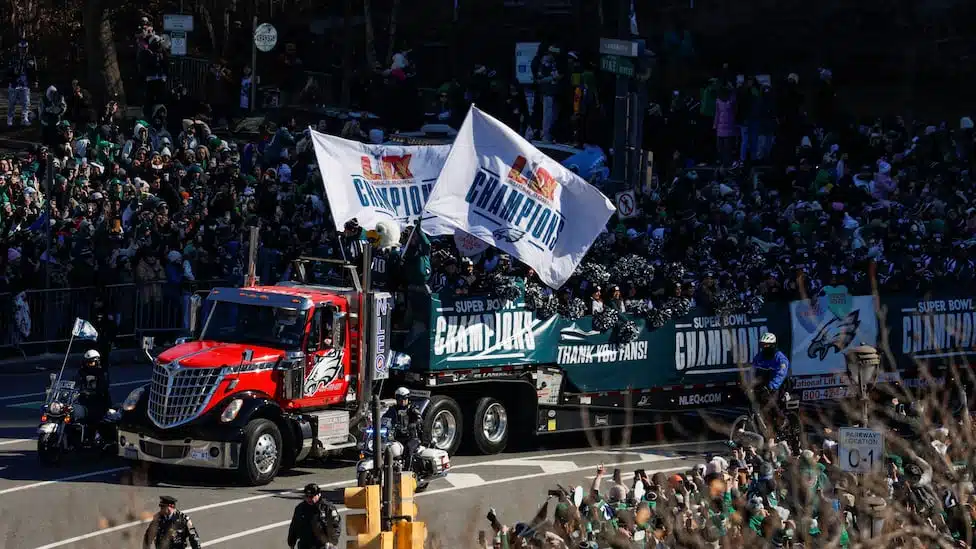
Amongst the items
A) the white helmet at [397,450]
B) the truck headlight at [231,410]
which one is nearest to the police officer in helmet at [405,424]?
the white helmet at [397,450]

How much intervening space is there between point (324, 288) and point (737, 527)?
1090cm

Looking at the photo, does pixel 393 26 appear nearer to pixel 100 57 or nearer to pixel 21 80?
pixel 100 57

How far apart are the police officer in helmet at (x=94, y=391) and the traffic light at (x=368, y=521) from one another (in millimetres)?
10161

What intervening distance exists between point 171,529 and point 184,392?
496cm

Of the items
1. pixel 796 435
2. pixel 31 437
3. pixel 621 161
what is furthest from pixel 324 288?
pixel 621 161

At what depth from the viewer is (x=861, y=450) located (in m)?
14.7

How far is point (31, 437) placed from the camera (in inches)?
960

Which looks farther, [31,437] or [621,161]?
[621,161]

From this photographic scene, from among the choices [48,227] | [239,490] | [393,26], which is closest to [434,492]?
[239,490]

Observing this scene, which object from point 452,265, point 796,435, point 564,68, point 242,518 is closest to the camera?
point 242,518

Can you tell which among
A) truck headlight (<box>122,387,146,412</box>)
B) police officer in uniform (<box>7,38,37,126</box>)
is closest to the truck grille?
truck headlight (<box>122,387,146,412</box>)

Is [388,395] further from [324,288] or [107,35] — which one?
[107,35]

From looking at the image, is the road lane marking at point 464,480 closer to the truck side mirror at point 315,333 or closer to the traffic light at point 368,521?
the truck side mirror at point 315,333

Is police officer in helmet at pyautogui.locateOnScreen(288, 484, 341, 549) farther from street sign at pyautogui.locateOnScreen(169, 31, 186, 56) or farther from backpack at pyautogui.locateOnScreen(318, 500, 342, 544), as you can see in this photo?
street sign at pyautogui.locateOnScreen(169, 31, 186, 56)
